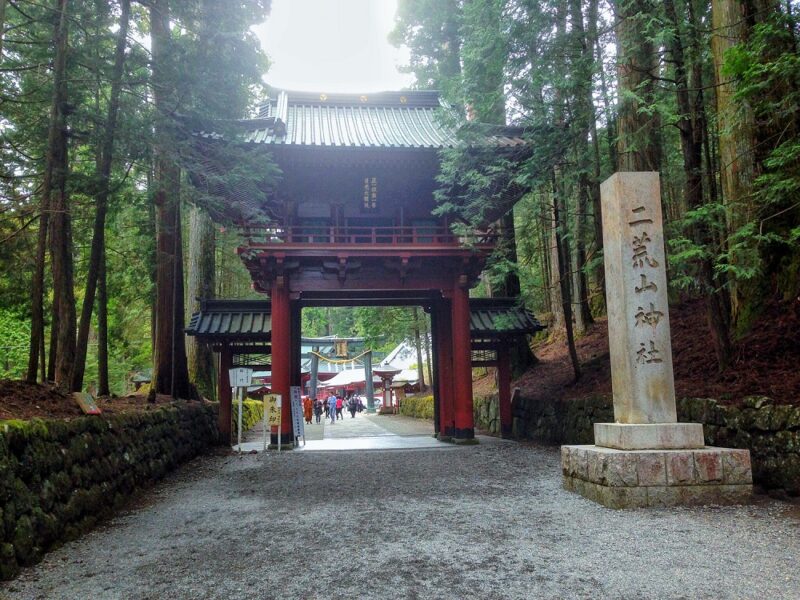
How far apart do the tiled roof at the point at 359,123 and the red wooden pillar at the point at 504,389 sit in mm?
5035

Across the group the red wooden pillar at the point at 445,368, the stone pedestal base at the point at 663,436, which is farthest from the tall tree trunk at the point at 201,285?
the stone pedestal base at the point at 663,436

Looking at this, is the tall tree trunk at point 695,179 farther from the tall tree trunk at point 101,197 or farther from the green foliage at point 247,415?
the green foliage at point 247,415

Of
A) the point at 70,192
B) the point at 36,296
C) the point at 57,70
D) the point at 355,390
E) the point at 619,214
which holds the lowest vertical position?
the point at 355,390

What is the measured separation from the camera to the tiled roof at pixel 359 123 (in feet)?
36.3

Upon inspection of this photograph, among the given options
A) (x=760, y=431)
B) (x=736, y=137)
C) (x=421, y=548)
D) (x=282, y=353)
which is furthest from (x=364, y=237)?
(x=421, y=548)

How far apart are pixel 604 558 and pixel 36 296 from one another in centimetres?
599

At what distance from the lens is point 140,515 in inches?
221

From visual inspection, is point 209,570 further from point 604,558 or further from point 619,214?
point 619,214

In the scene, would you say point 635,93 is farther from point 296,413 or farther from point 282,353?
point 296,413

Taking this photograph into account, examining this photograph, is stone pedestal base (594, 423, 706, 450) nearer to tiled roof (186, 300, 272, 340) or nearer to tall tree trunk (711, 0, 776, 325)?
tall tree trunk (711, 0, 776, 325)

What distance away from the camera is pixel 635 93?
761 centimetres

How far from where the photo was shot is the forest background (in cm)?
632

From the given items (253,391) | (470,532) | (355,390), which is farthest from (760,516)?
(355,390)

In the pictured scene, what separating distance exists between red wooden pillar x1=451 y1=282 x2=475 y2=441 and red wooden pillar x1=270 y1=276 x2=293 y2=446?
357 cm
